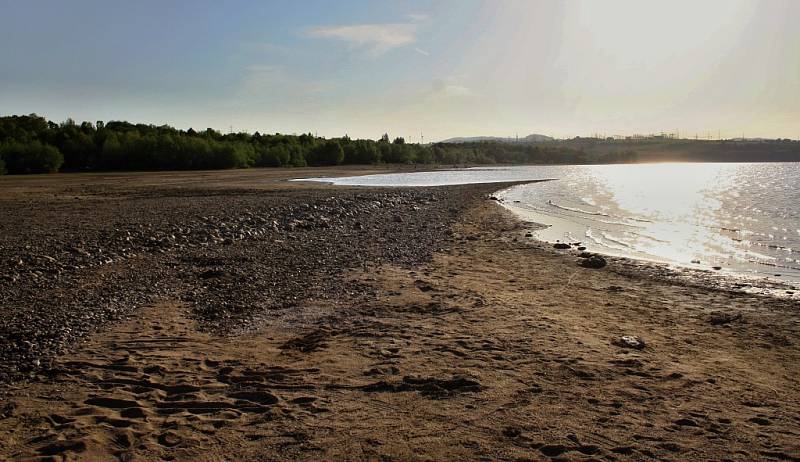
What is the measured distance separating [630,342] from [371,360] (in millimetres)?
3720

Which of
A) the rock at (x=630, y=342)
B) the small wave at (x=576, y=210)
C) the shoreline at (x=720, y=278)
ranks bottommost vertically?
the shoreline at (x=720, y=278)

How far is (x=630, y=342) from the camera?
750 cm

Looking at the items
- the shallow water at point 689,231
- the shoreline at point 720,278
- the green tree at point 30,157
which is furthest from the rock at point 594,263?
the green tree at point 30,157

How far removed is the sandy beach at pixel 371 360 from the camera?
4.73m

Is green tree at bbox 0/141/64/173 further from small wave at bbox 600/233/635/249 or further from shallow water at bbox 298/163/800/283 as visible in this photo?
small wave at bbox 600/233/635/249

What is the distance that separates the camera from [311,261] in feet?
41.5

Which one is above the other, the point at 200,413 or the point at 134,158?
the point at 134,158

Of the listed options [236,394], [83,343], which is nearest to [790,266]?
[236,394]

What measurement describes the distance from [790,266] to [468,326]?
12.3 m

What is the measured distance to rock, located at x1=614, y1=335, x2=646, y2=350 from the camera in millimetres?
7398

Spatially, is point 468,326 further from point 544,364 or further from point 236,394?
point 236,394

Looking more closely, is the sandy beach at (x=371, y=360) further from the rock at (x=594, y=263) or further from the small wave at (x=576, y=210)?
the small wave at (x=576, y=210)

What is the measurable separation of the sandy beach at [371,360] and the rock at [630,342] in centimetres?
4

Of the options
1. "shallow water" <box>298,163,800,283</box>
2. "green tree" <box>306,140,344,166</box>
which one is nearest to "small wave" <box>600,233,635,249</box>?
"shallow water" <box>298,163,800,283</box>
